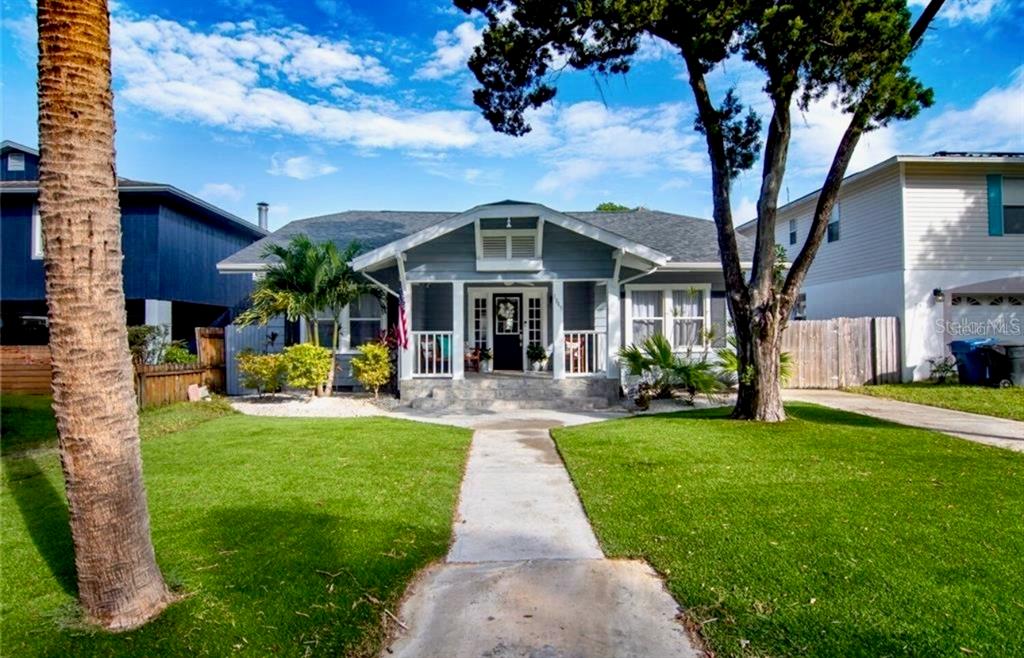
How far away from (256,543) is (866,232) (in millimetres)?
17282

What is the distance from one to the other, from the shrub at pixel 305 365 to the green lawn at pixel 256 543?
12.9ft

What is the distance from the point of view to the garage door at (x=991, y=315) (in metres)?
14.6

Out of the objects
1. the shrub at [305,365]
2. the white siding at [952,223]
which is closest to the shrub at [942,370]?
the white siding at [952,223]

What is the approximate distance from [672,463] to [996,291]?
1369cm

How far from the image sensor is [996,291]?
46.7ft

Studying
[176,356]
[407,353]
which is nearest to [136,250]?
[176,356]

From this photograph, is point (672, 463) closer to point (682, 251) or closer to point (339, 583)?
point (339, 583)

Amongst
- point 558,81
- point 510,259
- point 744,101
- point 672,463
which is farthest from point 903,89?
point 510,259

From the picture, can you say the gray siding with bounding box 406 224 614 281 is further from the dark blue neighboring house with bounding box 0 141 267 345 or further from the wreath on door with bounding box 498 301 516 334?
the dark blue neighboring house with bounding box 0 141 267 345

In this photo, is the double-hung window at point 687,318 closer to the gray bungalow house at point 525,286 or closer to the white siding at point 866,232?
the gray bungalow house at point 525,286

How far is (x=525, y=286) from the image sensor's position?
551 inches

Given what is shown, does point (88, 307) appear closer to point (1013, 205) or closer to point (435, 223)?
point (435, 223)

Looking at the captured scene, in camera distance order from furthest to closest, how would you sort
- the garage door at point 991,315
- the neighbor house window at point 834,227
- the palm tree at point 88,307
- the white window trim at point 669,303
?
the neighbor house window at point 834,227, the garage door at point 991,315, the white window trim at point 669,303, the palm tree at point 88,307

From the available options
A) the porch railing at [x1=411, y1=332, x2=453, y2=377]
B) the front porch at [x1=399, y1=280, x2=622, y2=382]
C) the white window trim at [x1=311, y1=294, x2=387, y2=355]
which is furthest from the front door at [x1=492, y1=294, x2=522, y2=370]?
the white window trim at [x1=311, y1=294, x2=387, y2=355]
